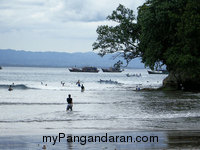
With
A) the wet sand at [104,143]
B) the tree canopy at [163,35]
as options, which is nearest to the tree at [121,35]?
the tree canopy at [163,35]

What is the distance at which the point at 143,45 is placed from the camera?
56625 millimetres

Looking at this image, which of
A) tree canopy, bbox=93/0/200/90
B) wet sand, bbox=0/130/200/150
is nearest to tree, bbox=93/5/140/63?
tree canopy, bbox=93/0/200/90

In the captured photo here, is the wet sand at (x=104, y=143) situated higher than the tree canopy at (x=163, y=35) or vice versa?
the tree canopy at (x=163, y=35)

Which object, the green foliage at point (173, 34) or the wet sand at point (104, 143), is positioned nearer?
the wet sand at point (104, 143)

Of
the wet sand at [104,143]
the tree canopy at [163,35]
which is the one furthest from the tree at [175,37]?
the wet sand at [104,143]

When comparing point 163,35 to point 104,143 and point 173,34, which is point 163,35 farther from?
point 104,143

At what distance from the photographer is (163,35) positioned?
53281mm

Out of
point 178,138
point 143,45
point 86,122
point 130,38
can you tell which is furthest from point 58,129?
point 130,38

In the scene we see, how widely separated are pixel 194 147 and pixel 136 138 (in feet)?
9.83

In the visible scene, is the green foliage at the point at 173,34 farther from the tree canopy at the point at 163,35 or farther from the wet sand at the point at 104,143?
the wet sand at the point at 104,143

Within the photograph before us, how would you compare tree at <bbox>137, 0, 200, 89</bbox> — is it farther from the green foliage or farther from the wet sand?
the wet sand

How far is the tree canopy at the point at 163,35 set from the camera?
45.9 meters

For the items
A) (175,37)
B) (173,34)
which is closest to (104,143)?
(175,37)

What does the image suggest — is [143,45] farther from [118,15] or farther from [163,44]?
[118,15]
